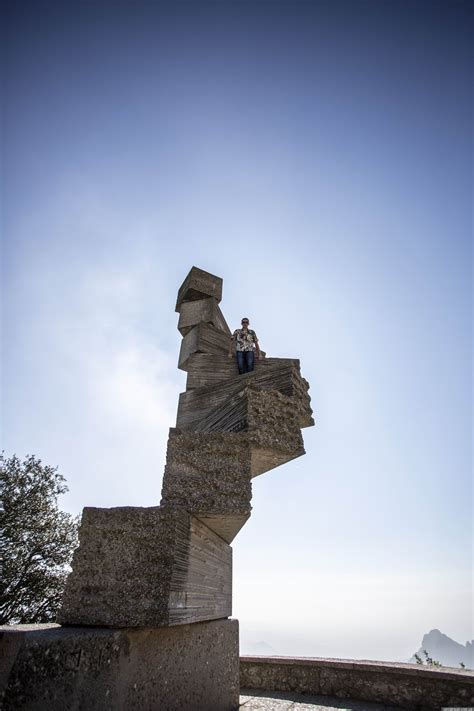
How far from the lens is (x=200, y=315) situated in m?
5.18

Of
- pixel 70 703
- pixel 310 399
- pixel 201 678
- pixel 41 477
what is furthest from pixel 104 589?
pixel 41 477

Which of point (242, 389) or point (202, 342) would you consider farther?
point (202, 342)

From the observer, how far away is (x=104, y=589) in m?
2.05

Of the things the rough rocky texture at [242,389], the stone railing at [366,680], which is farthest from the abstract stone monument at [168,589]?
the stone railing at [366,680]

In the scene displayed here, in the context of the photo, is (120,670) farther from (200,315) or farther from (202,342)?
(200,315)

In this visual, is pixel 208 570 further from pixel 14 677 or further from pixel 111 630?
pixel 14 677

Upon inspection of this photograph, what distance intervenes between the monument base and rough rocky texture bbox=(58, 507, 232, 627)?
0.09 metres

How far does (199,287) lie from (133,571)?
Result: 387cm

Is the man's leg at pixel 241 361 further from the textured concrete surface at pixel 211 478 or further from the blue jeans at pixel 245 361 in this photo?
the textured concrete surface at pixel 211 478

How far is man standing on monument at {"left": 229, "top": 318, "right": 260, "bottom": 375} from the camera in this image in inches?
189

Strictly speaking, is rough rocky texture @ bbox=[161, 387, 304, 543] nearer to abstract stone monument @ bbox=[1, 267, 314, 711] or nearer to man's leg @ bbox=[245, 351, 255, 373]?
abstract stone monument @ bbox=[1, 267, 314, 711]

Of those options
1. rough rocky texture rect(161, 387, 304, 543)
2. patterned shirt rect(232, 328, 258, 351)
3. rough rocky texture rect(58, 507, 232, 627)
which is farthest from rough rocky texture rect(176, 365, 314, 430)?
rough rocky texture rect(58, 507, 232, 627)

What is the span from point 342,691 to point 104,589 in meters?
3.68

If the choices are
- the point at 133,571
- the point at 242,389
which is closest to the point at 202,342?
the point at 242,389
